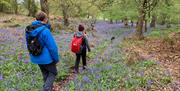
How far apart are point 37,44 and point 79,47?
3936 mm

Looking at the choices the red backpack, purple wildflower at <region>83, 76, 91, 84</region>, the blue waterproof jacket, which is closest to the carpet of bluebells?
purple wildflower at <region>83, 76, 91, 84</region>

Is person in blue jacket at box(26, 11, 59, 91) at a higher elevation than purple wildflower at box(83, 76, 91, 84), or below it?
higher

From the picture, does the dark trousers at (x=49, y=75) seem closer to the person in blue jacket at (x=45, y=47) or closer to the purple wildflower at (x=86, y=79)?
the person in blue jacket at (x=45, y=47)

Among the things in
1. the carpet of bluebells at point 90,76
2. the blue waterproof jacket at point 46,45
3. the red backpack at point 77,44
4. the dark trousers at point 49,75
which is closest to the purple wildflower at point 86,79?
the carpet of bluebells at point 90,76

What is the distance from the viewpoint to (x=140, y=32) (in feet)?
80.8

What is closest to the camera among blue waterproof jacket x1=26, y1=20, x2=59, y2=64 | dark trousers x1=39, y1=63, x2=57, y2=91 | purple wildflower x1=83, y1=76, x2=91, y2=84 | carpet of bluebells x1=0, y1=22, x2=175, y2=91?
blue waterproof jacket x1=26, y1=20, x2=59, y2=64

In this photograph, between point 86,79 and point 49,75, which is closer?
point 49,75

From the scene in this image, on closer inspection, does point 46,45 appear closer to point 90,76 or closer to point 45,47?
point 45,47

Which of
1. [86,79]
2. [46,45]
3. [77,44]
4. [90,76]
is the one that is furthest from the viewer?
[77,44]

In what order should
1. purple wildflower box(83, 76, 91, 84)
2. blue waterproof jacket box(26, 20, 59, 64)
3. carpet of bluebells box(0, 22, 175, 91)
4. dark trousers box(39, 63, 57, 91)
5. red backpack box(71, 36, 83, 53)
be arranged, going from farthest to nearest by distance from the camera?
red backpack box(71, 36, 83, 53)
purple wildflower box(83, 76, 91, 84)
carpet of bluebells box(0, 22, 175, 91)
dark trousers box(39, 63, 57, 91)
blue waterproof jacket box(26, 20, 59, 64)

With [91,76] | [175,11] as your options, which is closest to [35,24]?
[91,76]

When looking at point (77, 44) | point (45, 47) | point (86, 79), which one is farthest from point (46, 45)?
point (77, 44)

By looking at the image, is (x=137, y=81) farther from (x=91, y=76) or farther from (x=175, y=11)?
(x=175, y=11)

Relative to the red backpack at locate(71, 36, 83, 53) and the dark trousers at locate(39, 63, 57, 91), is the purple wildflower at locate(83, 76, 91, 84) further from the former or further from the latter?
the dark trousers at locate(39, 63, 57, 91)
